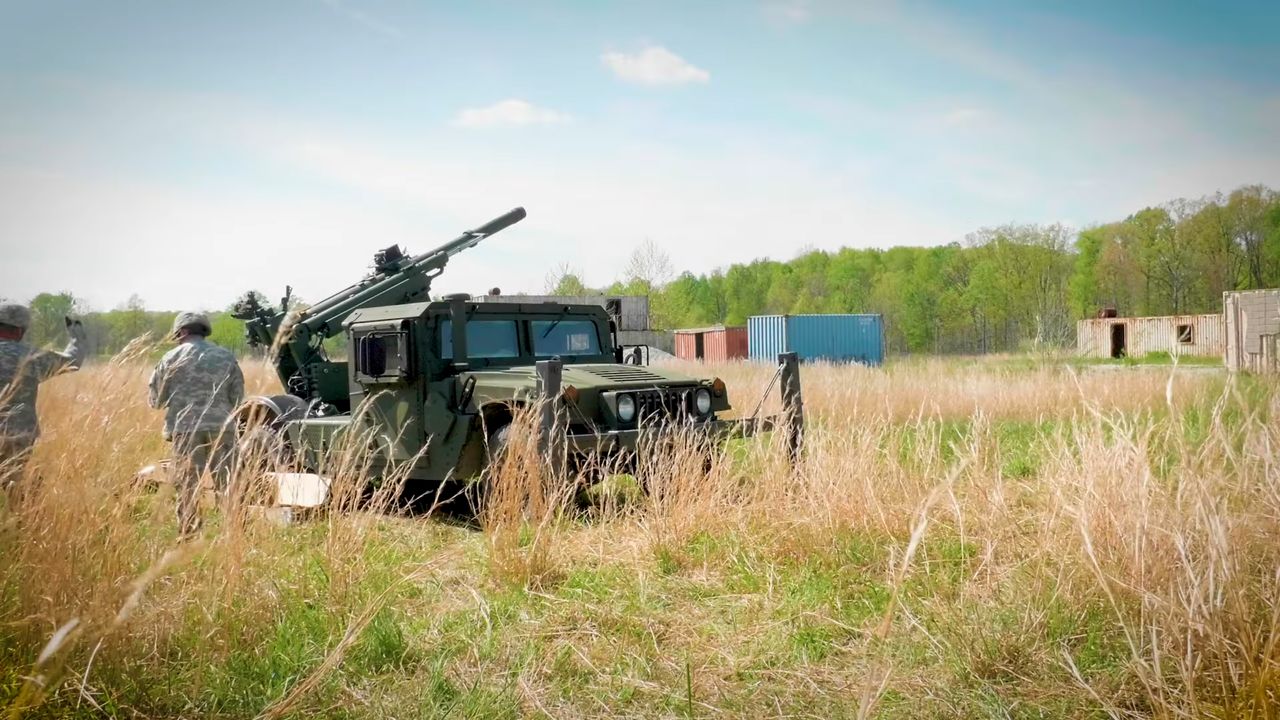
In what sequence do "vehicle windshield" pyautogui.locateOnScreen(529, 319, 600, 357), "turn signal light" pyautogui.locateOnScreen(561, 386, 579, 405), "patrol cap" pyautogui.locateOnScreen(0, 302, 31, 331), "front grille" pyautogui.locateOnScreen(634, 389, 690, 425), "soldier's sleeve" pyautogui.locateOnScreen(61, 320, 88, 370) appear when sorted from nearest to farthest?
"soldier's sleeve" pyautogui.locateOnScreen(61, 320, 88, 370) < "patrol cap" pyautogui.locateOnScreen(0, 302, 31, 331) < "turn signal light" pyautogui.locateOnScreen(561, 386, 579, 405) < "front grille" pyautogui.locateOnScreen(634, 389, 690, 425) < "vehicle windshield" pyautogui.locateOnScreen(529, 319, 600, 357)

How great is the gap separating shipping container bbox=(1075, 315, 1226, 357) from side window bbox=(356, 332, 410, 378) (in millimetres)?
25381

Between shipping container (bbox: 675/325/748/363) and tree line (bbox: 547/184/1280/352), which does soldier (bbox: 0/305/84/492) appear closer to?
tree line (bbox: 547/184/1280/352)

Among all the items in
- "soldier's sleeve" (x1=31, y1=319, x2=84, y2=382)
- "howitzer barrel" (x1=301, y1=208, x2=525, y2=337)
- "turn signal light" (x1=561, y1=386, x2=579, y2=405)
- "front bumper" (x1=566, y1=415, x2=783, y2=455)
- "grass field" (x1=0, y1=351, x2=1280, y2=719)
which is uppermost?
"howitzer barrel" (x1=301, y1=208, x2=525, y2=337)

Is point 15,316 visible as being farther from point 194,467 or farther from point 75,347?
point 194,467

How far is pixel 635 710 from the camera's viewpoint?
297 centimetres

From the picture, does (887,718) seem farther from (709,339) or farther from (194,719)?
(709,339)

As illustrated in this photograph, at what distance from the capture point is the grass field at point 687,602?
2600 mm

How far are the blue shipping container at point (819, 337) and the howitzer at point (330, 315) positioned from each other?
67.1 ft

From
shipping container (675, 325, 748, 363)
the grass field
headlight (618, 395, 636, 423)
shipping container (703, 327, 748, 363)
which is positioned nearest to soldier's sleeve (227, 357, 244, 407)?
the grass field

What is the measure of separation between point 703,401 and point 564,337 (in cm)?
139

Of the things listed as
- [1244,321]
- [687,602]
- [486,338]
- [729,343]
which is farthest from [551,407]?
[729,343]

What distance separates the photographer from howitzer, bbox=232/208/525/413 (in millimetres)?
7941

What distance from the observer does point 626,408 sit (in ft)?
20.4

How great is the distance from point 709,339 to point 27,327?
28.9 m
